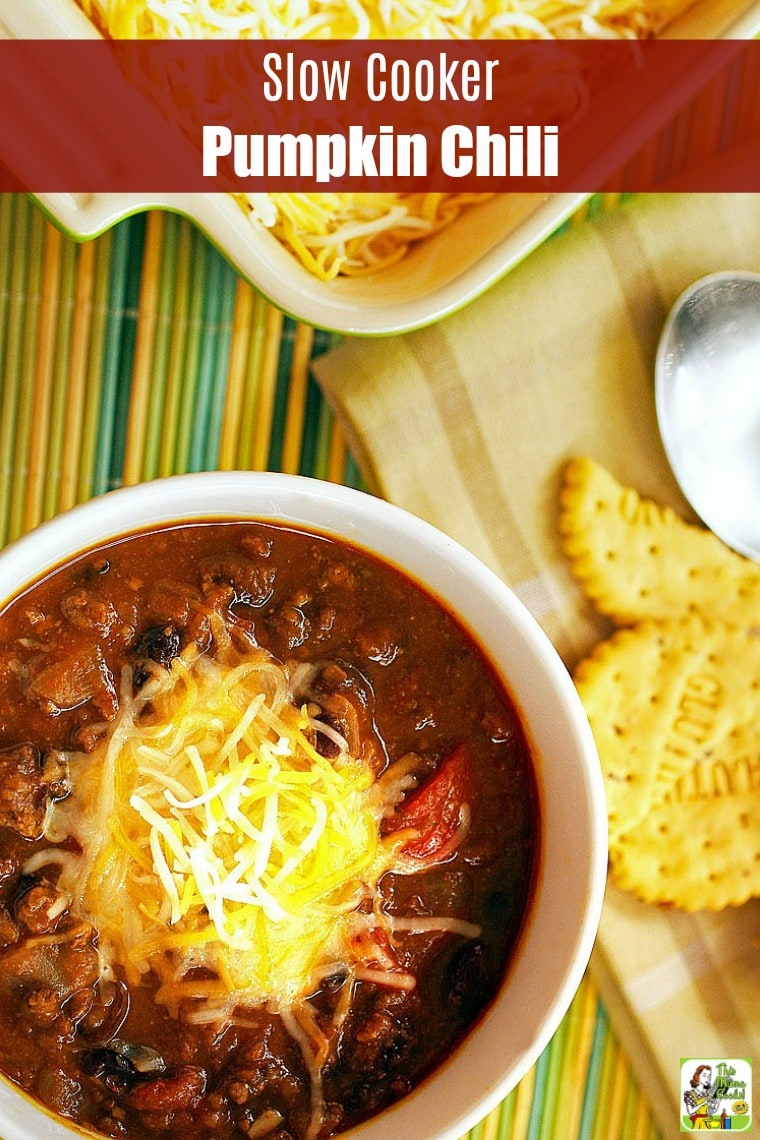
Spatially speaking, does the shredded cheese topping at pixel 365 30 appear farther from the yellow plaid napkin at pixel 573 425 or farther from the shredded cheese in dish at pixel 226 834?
the shredded cheese in dish at pixel 226 834

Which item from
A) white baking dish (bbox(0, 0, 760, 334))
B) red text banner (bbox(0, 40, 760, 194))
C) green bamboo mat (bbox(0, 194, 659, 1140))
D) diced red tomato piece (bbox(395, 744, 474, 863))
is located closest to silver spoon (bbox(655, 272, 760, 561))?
red text banner (bbox(0, 40, 760, 194))

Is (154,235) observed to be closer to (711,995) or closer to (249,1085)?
(249,1085)

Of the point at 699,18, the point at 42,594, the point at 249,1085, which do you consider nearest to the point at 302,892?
the point at 249,1085

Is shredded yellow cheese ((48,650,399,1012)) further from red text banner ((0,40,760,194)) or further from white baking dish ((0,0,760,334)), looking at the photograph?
red text banner ((0,40,760,194))

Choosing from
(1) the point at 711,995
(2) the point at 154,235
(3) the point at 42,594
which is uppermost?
(2) the point at 154,235

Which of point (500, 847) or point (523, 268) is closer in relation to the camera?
point (500, 847)

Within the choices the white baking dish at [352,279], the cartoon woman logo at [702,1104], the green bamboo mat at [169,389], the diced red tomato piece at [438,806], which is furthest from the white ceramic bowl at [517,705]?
the cartoon woman logo at [702,1104]

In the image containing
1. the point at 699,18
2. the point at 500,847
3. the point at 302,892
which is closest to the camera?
the point at 302,892
